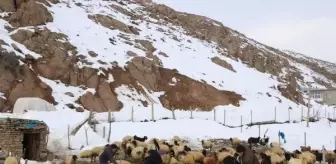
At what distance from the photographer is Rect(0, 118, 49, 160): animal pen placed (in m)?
21.8

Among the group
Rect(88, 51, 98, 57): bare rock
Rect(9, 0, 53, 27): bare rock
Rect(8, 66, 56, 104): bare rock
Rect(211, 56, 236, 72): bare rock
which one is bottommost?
Rect(8, 66, 56, 104): bare rock

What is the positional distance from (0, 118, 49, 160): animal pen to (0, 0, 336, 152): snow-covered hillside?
1551mm

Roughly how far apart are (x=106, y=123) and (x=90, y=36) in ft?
80.6

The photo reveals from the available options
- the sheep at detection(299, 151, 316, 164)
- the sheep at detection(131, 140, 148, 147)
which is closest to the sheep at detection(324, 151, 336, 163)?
the sheep at detection(299, 151, 316, 164)

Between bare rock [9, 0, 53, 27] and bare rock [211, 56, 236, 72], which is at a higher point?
bare rock [9, 0, 53, 27]

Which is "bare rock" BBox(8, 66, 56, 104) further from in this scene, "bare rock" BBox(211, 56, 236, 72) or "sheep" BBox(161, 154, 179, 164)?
"bare rock" BBox(211, 56, 236, 72)

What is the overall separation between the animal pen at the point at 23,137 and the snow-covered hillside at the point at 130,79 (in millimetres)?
1551

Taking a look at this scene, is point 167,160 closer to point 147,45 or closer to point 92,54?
point 92,54

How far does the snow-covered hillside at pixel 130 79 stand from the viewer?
110 feet

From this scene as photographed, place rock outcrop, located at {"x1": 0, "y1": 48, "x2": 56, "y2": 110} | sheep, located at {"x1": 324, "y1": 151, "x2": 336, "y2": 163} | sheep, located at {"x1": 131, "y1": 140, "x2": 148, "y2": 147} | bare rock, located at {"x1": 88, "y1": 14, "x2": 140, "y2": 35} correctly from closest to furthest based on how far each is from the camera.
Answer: sheep, located at {"x1": 131, "y1": 140, "x2": 148, "y2": 147} < sheep, located at {"x1": 324, "y1": 151, "x2": 336, "y2": 163} < rock outcrop, located at {"x1": 0, "y1": 48, "x2": 56, "y2": 110} < bare rock, located at {"x1": 88, "y1": 14, "x2": 140, "y2": 35}

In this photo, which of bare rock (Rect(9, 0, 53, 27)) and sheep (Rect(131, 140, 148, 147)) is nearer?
sheep (Rect(131, 140, 148, 147))

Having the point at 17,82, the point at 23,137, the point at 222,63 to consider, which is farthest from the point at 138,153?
the point at 222,63

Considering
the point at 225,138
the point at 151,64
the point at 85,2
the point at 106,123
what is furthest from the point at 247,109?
the point at 85,2

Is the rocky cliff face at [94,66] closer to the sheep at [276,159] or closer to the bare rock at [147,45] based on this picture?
the bare rock at [147,45]
